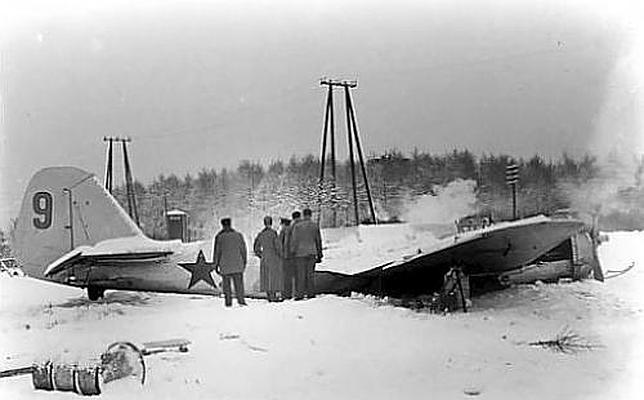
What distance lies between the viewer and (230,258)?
2.36 metres

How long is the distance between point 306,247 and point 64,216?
0.68 meters

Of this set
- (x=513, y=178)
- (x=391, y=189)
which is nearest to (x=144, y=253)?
(x=391, y=189)

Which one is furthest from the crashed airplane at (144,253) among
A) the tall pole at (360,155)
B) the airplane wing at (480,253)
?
the tall pole at (360,155)

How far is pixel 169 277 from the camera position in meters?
2.39

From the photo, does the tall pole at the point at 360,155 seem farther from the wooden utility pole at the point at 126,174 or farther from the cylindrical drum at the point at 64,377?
the cylindrical drum at the point at 64,377

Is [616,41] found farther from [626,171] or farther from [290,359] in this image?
[290,359]

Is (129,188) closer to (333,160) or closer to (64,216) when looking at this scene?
(64,216)

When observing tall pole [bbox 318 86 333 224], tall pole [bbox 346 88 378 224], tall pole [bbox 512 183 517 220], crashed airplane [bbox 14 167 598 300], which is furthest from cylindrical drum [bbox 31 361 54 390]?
tall pole [bbox 512 183 517 220]

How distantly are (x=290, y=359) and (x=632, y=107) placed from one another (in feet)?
3.71

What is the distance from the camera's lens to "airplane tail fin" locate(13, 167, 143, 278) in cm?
239

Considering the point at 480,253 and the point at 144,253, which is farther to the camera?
the point at 144,253

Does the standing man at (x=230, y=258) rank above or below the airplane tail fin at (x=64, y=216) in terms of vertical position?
below

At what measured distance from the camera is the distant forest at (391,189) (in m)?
2.29

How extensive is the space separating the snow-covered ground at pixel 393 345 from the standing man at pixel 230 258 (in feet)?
0.15
